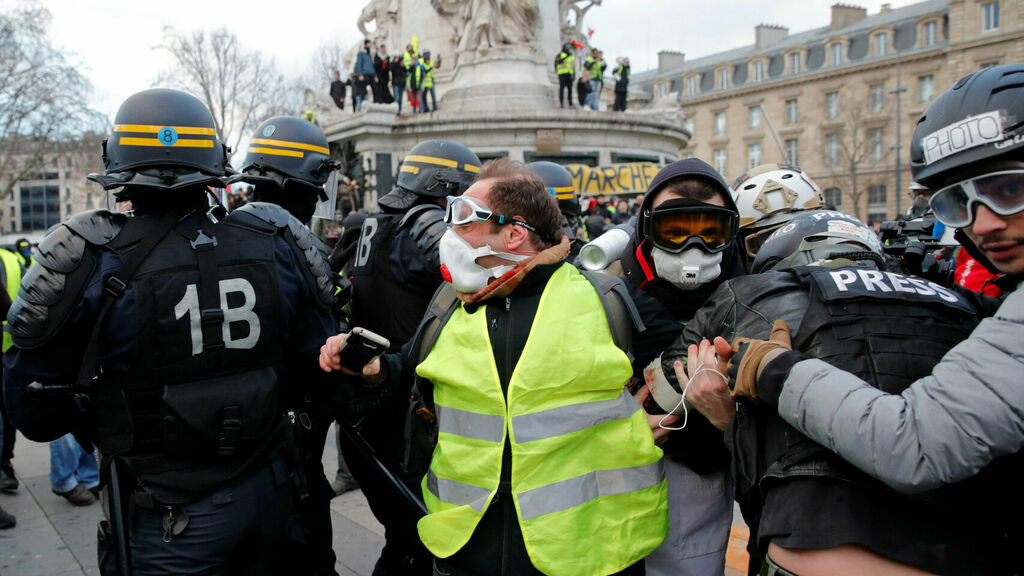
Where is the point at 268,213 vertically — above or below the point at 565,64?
below

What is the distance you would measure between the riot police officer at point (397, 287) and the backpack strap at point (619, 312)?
131 cm

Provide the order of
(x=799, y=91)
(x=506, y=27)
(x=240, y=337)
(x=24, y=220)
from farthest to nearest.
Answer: (x=24, y=220) < (x=799, y=91) < (x=506, y=27) < (x=240, y=337)

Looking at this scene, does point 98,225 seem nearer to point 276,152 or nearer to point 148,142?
point 148,142

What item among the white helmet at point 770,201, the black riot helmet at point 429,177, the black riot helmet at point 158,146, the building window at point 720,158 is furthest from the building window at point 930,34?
the black riot helmet at point 158,146

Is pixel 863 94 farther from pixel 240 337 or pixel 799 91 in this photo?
pixel 240 337

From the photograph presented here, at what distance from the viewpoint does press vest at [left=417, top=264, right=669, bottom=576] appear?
198 centimetres

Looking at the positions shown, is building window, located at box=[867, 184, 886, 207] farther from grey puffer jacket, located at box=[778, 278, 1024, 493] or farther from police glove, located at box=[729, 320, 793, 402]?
grey puffer jacket, located at box=[778, 278, 1024, 493]

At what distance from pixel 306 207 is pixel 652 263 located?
2.32m

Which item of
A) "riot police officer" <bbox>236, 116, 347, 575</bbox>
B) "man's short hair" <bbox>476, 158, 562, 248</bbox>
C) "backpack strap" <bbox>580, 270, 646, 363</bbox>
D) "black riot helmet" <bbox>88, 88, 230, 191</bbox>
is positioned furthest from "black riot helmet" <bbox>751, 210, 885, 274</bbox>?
"black riot helmet" <bbox>88, 88, 230, 191</bbox>

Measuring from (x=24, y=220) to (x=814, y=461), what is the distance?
109996 millimetres

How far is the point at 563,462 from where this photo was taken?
203cm

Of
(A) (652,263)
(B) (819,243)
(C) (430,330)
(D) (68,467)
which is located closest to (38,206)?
(D) (68,467)

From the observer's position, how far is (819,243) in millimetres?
2270

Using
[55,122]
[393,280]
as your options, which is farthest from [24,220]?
[393,280]
